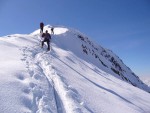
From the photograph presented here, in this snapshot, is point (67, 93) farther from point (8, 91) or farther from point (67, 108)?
point (8, 91)

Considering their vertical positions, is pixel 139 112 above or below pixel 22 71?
below

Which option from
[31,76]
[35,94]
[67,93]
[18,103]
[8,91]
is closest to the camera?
[18,103]

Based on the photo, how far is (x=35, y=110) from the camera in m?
6.71

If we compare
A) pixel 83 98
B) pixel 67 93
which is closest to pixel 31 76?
pixel 67 93

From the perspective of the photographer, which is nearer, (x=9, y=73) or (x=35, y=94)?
(x=35, y=94)

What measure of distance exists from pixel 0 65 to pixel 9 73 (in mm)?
1406

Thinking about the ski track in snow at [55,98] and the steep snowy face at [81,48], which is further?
the steep snowy face at [81,48]

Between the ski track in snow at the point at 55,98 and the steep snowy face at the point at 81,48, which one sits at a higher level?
the steep snowy face at the point at 81,48

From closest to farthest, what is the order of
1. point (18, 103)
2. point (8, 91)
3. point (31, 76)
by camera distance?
1. point (18, 103)
2. point (8, 91)
3. point (31, 76)

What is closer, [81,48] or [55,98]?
[55,98]

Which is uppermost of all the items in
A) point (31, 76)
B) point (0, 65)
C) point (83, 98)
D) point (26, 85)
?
point (0, 65)

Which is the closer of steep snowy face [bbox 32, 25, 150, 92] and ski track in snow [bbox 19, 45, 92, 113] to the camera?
ski track in snow [bbox 19, 45, 92, 113]

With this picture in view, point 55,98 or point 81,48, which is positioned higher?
point 81,48

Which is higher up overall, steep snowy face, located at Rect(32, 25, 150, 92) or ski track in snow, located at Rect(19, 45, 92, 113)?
steep snowy face, located at Rect(32, 25, 150, 92)
